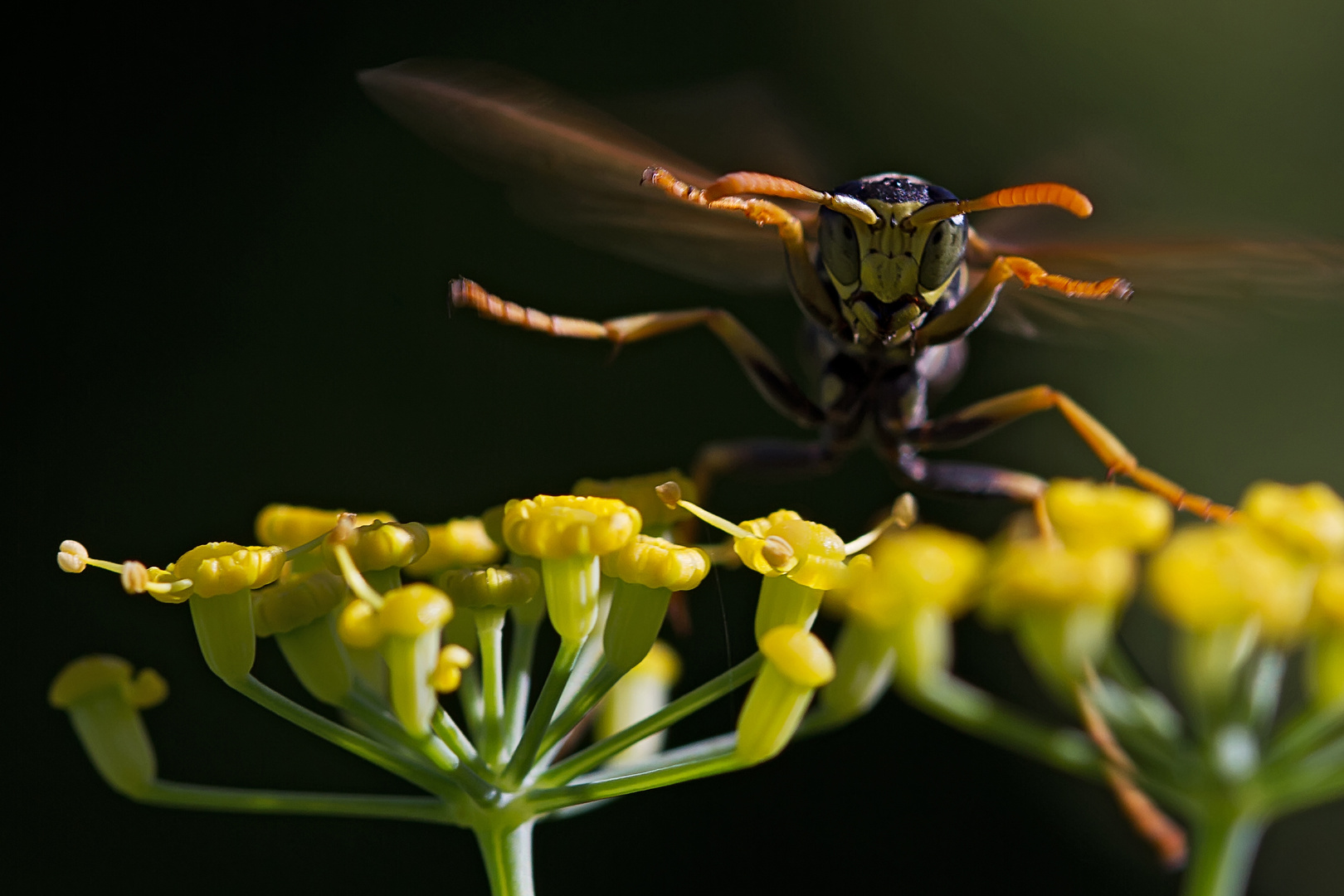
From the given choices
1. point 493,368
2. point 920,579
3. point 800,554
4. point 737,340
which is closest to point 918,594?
point 920,579

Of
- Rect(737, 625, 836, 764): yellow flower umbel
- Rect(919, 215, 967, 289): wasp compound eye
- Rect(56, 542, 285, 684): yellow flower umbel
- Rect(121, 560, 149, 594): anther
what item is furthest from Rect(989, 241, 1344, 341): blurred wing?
Rect(121, 560, 149, 594): anther

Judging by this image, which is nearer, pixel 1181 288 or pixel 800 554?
pixel 800 554

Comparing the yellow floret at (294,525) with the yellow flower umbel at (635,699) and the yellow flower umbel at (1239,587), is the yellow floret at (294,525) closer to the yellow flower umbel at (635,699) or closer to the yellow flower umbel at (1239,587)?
the yellow flower umbel at (635,699)

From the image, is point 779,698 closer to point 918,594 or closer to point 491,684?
point 918,594

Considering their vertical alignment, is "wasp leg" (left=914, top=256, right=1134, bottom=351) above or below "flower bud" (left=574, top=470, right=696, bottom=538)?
above

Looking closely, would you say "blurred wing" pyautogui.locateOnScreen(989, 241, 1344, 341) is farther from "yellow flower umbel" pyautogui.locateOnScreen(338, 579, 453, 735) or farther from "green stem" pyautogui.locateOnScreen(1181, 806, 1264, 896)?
"yellow flower umbel" pyautogui.locateOnScreen(338, 579, 453, 735)
